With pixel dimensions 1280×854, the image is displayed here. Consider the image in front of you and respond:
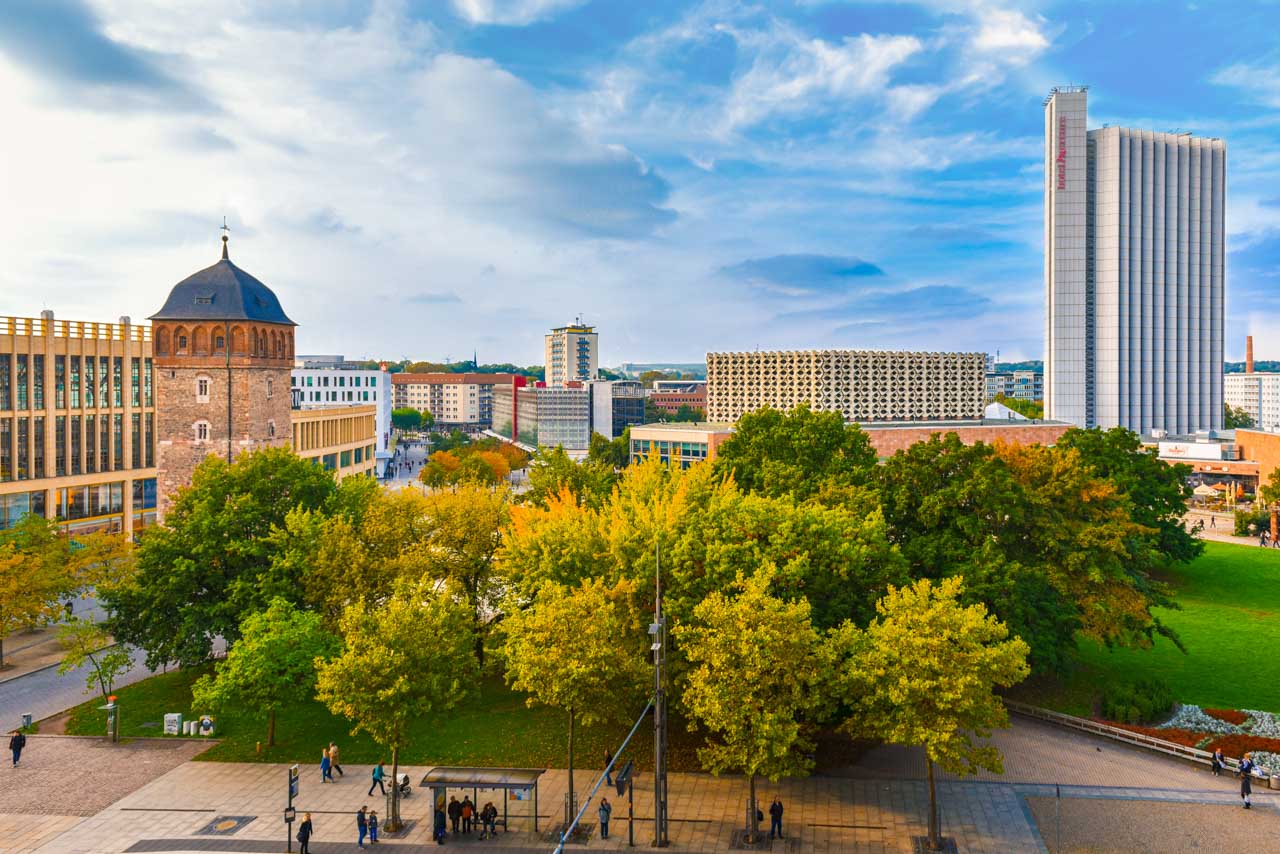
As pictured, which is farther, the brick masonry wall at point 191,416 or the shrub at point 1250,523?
the shrub at point 1250,523

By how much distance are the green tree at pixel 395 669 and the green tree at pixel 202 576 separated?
850cm

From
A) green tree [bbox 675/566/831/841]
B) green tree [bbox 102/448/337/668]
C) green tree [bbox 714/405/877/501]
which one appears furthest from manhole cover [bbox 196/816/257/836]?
green tree [bbox 714/405/877/501]

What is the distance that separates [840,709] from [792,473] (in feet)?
45.7

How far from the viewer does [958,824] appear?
28.4 m

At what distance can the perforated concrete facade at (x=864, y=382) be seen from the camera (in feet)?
557

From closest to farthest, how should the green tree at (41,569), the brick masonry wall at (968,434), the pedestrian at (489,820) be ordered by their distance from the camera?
1. the pedestrian at (489,820)
2. the green tree at (41,569)
3. the brick masonry wall at (968,434)

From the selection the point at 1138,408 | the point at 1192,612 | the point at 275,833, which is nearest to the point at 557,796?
the point at 275,833

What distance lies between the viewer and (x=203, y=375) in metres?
54.2

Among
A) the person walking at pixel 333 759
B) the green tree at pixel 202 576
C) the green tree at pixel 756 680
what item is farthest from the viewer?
the green tree at pixel 202 576

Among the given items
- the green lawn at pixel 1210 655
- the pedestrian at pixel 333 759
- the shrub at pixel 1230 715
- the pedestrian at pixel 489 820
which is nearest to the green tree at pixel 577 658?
the pedestrian at pixel 489 820

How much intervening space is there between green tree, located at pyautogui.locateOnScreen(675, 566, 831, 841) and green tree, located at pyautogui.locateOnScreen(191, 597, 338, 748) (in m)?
13.2

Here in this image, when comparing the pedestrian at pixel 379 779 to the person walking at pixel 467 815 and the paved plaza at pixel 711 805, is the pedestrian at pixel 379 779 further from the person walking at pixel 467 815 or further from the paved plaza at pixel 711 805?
the person walking at pixel 467 815

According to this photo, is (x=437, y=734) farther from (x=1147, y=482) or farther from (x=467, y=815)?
(x=1147, y=482)

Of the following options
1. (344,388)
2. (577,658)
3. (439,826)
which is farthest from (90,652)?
(344,388)
